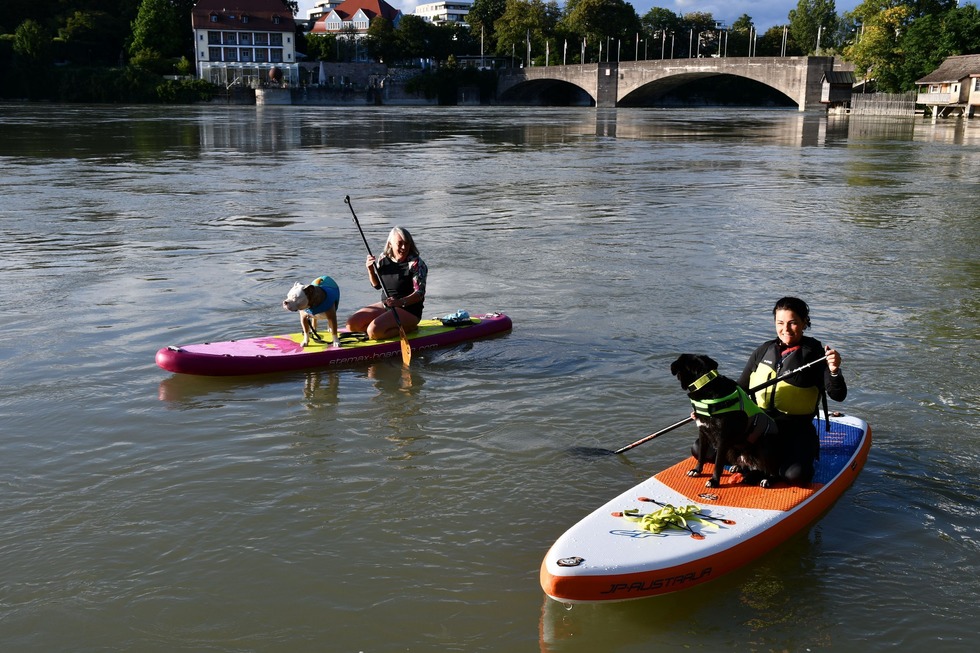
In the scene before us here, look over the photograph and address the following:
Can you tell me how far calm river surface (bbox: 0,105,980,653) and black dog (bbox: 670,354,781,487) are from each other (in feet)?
1.46

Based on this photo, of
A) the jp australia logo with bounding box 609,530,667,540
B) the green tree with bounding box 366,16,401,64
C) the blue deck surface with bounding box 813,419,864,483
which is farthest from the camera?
the green tree with bounding box 366,16,401,64

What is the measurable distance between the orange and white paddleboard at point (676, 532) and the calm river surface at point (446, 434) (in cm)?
15

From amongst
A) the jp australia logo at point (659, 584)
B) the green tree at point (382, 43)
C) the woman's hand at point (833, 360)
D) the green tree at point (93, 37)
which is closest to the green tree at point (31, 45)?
the green tree at point (93, 37)

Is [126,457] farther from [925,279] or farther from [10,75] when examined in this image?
[10,75]

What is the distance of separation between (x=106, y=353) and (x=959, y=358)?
7.18m

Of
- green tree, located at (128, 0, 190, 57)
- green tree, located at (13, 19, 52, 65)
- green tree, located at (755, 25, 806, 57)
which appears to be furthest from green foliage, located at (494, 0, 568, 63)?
green tree, located at (13, 19, 52, 65)

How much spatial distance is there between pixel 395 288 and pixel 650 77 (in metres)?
79.9

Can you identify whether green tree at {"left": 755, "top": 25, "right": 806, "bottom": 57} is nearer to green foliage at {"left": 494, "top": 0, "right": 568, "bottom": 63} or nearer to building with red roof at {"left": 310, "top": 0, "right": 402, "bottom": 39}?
green foliage at {"left": 494, "top": 0, "right": 568, "bottom": 63}

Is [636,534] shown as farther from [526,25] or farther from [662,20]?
[662,20]

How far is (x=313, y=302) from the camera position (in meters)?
7.57

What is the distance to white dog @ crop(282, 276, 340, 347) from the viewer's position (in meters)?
7.35

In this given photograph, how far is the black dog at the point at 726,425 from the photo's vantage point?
4781 millimetres

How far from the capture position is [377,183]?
2125cm

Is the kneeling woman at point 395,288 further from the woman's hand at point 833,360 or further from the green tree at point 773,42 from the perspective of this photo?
the green tree at point 773,42
